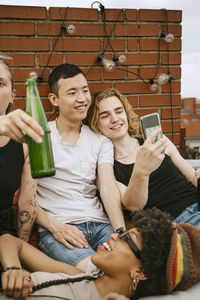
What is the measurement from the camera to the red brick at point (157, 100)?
2.50 m

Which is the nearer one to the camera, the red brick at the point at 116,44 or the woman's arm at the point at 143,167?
the woman's arm at the point at 143,167

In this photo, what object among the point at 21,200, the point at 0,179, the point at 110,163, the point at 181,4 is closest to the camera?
the point at 0,179

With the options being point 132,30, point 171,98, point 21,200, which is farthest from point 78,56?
point 21,200

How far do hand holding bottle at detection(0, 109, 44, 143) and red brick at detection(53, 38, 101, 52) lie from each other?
1482 mm

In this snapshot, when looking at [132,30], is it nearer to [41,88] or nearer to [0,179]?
[41,88]

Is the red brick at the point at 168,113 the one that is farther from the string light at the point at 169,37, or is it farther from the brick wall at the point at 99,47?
the string light at the point at 169,37

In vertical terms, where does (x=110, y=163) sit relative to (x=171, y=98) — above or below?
below

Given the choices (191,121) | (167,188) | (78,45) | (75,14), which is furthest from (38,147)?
(191,121)

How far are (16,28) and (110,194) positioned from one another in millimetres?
1548

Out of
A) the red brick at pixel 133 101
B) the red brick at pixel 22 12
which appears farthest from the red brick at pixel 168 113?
the red brick at pixel 22 12

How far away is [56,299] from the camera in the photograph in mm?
1150

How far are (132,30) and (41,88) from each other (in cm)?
97

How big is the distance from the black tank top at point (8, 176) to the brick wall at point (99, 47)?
87 centimetres

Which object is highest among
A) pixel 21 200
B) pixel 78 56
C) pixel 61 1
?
pixel 61 1
